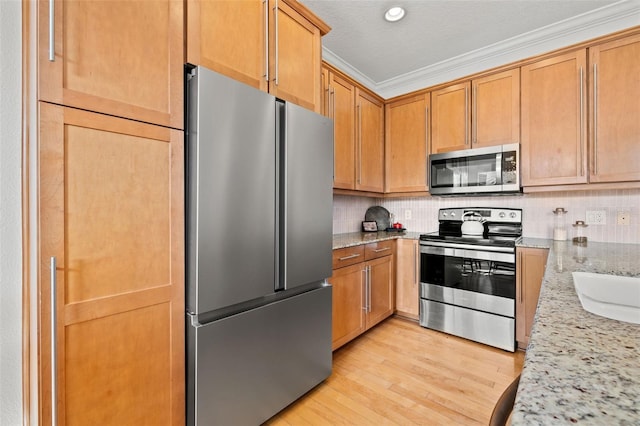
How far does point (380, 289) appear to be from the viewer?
2.75 meters

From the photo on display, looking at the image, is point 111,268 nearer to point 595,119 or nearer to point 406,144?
point 406,144

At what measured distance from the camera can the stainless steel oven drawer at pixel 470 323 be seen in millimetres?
2375

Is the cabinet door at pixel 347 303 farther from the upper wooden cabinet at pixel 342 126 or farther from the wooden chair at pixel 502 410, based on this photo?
the wooden chair at pixel 502 410

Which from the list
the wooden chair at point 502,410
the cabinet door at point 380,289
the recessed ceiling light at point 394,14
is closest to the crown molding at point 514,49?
the recessed ceiling light at point 394,14

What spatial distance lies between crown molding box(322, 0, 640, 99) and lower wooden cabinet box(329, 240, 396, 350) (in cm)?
186

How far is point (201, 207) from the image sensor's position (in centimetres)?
124

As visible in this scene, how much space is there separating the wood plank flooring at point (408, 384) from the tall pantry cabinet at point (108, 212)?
35.6 inches

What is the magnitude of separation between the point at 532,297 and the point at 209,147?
2572mm

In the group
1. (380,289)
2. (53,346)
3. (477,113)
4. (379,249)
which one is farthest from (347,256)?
(477,113)

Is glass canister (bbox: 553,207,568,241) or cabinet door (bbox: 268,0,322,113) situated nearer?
cabinet door (bbox: 268,0,322,113)

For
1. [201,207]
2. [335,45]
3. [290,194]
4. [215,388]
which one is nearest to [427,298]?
[290,194]

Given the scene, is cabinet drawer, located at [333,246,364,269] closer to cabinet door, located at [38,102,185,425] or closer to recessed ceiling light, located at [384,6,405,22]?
cabinet door, located at [38,102,185,425]

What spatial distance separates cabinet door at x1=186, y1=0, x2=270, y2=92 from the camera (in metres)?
1.28

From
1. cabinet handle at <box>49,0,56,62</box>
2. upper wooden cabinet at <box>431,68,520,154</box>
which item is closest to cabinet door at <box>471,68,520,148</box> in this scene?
upper wooden cabinet at <box>431,68,520,154</box>
